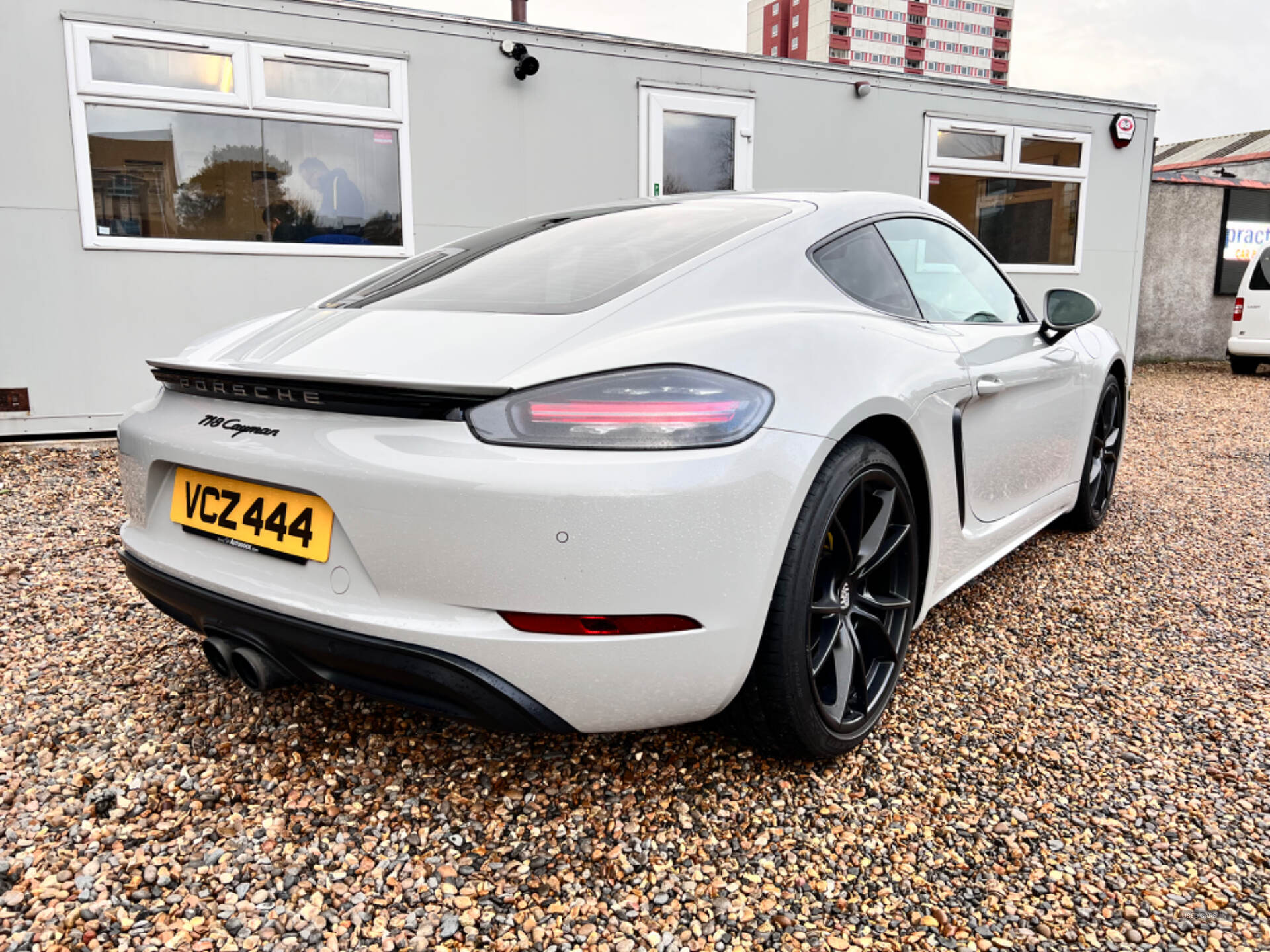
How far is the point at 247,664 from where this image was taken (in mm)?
1829

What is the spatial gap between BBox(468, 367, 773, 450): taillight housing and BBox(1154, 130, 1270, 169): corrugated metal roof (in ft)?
73.7

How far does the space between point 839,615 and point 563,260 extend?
108 centimetres

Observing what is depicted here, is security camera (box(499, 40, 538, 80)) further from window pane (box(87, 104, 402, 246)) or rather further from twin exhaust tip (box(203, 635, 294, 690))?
twin exhaust tip (box(203, 635, 294, 690))

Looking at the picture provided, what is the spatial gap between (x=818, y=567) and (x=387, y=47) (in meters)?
5.75

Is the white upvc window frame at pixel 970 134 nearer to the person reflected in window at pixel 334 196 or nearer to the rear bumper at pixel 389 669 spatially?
the person reflected in window at pixel 334 196

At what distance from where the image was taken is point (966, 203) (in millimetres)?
8797

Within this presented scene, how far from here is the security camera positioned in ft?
21.5

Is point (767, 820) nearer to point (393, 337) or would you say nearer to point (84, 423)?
point (393, 337)

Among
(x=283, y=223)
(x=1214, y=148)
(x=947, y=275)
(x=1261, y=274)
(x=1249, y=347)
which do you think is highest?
(x=1214, y=148)

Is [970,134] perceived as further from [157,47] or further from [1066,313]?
[157,47]

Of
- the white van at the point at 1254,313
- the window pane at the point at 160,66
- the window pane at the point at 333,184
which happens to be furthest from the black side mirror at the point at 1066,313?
Answer: the white van at the point at 1254,313

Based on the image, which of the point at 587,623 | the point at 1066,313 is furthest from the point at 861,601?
the point at 1066,313

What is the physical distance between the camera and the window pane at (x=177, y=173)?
583 cm

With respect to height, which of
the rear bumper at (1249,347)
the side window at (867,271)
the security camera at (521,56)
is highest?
the security camera at (521,56)
